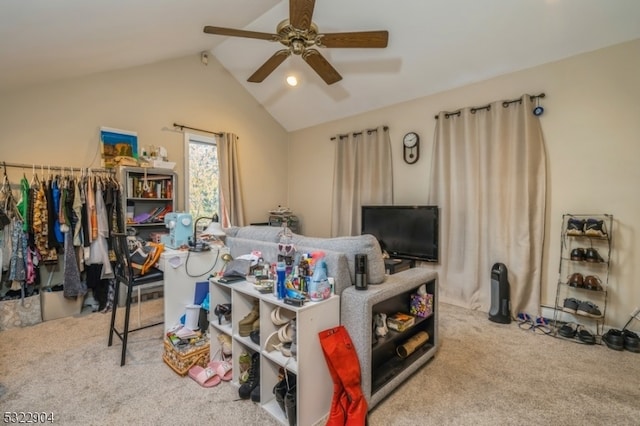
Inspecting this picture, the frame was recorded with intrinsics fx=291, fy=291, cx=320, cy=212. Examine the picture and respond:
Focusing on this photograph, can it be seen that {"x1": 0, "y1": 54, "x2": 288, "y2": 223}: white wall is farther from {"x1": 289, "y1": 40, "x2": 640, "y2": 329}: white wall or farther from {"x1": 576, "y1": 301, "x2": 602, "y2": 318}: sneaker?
{"x1": 576, "y1": 301, "x2": 602, "y2": 318}: sneaker

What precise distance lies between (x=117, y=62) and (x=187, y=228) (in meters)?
2.28

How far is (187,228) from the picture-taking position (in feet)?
8.69

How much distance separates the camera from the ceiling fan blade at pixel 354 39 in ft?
7.34

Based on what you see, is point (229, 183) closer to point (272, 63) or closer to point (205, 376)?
point (272, 63)

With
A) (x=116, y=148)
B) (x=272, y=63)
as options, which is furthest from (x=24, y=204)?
(x=272, y=63)

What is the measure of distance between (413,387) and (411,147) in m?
2.97

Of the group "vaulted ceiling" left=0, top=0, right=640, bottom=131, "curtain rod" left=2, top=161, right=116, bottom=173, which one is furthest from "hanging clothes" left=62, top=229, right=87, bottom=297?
"vaulted ceiling" left=0, top=0, right=640, bottom=131

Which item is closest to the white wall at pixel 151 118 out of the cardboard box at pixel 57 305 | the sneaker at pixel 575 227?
the cardboard box at pixel 57 305

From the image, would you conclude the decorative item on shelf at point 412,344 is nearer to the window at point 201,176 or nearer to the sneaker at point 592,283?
the sneaker at point 592,283

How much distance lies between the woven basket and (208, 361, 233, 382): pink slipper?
0.11 meters

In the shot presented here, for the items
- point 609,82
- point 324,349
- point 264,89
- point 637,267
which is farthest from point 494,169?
point 264,89

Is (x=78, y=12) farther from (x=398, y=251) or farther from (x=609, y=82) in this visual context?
(x=609, y=82)

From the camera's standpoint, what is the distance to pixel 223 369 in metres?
2.03

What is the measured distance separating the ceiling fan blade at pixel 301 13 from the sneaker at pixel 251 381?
2.33 meters
